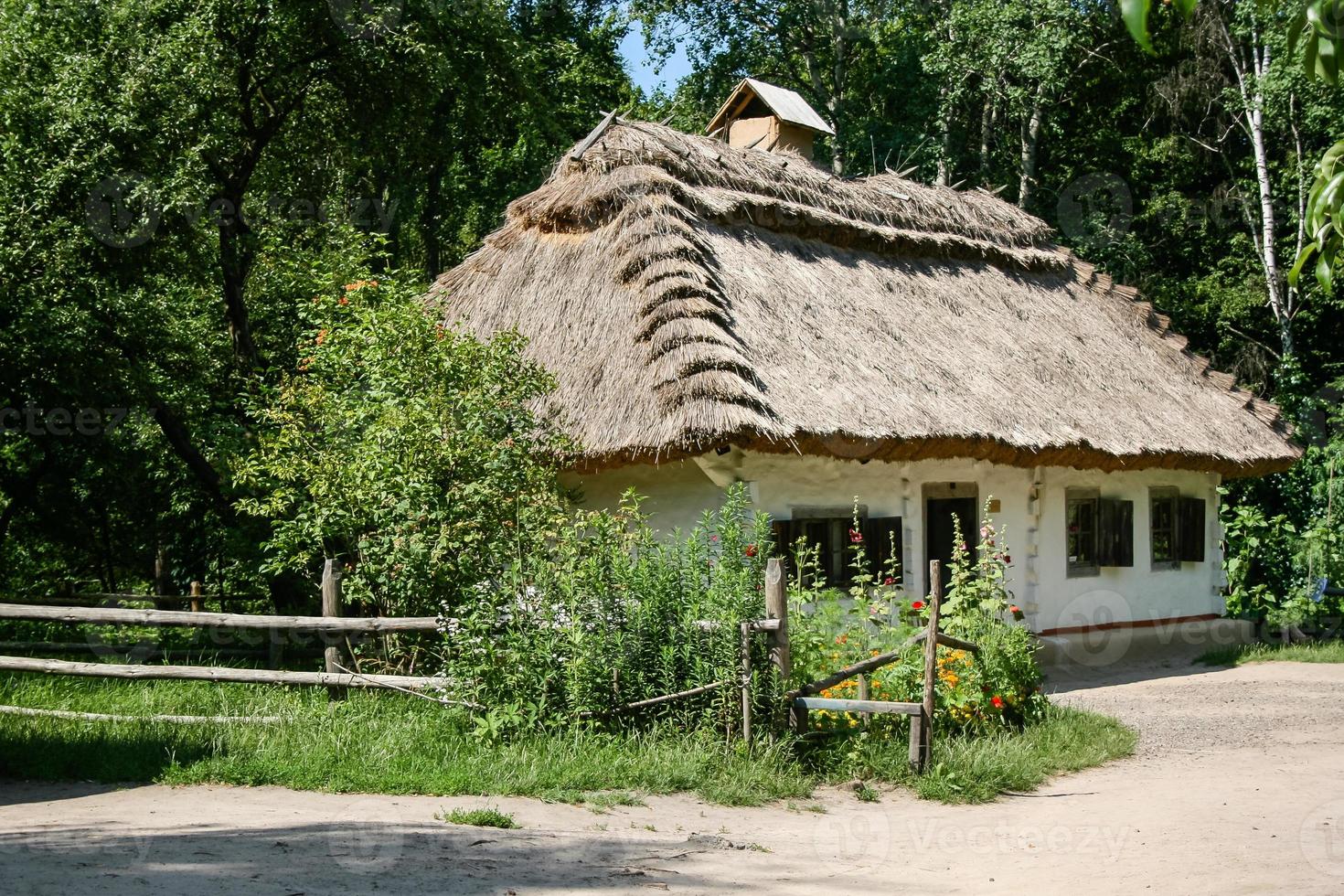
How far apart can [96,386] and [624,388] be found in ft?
Answer: 16.1

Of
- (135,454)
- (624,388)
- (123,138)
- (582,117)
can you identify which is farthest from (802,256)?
(582,117)

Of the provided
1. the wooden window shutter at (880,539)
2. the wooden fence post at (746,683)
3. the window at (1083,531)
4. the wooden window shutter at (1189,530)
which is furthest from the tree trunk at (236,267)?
the wooden window shutter at (1189,530)

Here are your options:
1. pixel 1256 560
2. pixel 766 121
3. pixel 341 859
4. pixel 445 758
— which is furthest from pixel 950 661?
pixel 1256 560

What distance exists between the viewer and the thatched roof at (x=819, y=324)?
1069 cm

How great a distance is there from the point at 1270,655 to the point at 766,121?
956 centimetres

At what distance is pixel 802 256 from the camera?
13648 millimetres

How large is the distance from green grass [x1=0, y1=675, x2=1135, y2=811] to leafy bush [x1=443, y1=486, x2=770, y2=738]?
0.74 ft

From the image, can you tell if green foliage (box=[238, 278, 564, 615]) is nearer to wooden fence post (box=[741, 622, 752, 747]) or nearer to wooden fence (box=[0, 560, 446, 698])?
wooden fence (box=[0, 560, 446, 698])

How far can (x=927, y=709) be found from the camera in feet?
25.2

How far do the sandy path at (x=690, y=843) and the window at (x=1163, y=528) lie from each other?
7.70 m

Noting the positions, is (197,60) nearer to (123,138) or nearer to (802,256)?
(123,138)

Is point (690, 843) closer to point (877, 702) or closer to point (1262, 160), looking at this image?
point (877, 702)

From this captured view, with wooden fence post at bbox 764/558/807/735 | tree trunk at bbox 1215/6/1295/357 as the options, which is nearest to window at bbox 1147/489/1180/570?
tree trunk at bbox 1215/6/1295/357

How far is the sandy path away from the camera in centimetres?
523
